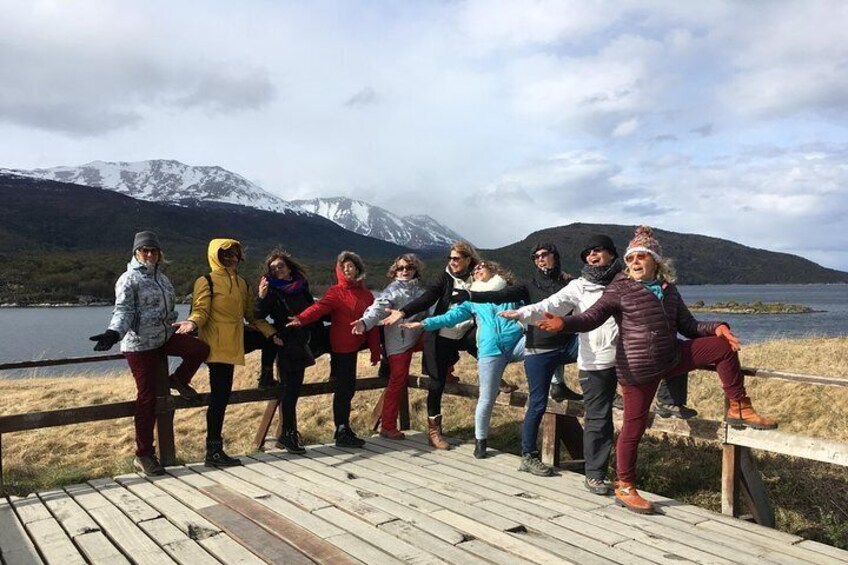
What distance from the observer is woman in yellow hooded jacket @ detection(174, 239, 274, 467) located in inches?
245

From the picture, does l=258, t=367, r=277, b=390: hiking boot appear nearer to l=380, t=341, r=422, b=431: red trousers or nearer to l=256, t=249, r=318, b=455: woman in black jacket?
l=256, t=249, r=318, b=455: woman in black jacket

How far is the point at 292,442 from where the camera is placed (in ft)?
22.3

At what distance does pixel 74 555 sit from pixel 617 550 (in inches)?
132

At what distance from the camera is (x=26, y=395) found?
14430 millimetres

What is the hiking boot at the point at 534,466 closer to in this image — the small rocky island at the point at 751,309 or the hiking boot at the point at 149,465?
the hiking boot at the point at 149,465

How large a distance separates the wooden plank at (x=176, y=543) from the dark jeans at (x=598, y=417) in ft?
9.86

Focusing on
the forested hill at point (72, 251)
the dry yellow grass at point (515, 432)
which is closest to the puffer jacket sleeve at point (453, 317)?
the dry yellow grass at point (515, 432)

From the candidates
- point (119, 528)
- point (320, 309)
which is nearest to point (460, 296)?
point (320, 309)

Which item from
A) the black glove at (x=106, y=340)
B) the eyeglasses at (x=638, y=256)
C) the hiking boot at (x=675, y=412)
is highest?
the eyeglasses at (x=638, y=256)

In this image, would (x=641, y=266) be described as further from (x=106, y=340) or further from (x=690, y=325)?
(x=106, y=340)

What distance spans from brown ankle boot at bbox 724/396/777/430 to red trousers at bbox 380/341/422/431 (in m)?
3.32

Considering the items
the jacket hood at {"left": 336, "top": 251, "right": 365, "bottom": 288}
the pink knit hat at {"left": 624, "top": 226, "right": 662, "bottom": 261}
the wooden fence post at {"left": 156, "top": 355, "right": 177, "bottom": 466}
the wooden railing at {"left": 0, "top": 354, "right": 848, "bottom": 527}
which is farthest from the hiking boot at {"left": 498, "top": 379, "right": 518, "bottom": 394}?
the wooden fence post at {"left": 156, "top": 355, "right": 177, "bottom": 466}

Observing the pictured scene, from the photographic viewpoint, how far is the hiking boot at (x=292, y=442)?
6.76 metres

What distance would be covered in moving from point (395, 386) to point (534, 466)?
1952mm
